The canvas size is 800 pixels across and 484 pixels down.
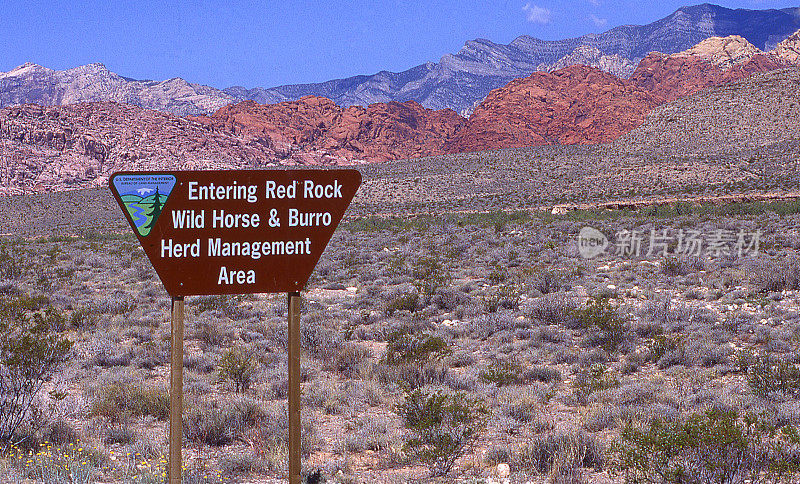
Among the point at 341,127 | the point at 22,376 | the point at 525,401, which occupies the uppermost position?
the point at 341,127

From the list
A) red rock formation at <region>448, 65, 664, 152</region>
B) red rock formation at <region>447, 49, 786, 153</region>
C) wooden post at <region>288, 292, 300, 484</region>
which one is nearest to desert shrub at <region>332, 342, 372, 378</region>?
wooden post at <region>288, 292, 300, 484</region>

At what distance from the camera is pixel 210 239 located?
3371 mm

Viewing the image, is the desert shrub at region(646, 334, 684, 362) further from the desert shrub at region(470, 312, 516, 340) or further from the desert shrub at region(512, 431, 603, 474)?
the desert shrub at region(512, 431, 603, 474)

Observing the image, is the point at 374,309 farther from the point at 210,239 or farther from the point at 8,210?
the point at 8,210

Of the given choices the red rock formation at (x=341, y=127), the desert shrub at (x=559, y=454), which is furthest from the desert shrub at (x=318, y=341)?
the red rock formation at (x=341, y=127)

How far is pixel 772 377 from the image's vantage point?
6289 mm

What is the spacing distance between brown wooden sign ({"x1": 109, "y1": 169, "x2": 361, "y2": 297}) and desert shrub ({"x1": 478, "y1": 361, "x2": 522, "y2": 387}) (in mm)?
4011

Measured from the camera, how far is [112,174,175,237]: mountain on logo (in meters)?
3.22

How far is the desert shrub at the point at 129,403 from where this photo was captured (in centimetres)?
591

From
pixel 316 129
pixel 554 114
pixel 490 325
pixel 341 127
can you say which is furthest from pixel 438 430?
pixel 316 129

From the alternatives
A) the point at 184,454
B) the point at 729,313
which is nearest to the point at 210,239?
the point at 184,454

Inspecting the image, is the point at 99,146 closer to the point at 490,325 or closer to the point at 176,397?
the point at 490,325

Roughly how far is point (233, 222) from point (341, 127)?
116000mm

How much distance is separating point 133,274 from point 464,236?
11.4 metres
